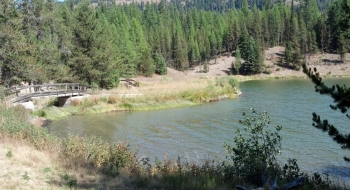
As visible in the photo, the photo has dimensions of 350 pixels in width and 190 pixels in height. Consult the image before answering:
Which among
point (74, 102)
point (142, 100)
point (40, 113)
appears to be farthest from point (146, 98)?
point (40, 113)

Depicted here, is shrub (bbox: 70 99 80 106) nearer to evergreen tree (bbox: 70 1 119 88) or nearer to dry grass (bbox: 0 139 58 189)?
evergreen tree (bbox: 70 1 119 88)

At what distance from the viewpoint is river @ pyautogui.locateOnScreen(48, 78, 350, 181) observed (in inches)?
685

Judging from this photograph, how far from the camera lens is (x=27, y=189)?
325 inches

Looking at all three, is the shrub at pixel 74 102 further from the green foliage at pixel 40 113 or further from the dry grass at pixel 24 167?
the dry grass at pixel 24 167

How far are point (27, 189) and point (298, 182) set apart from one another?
651 cm

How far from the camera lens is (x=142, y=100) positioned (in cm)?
3781

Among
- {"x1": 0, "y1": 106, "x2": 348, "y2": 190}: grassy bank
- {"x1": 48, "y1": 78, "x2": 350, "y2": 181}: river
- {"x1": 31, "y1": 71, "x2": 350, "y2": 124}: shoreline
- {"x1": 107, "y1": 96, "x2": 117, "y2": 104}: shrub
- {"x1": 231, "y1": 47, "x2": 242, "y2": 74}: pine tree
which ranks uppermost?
{"x1": 231, "y1": 47, "x2": 242, "y2": 74}: pine tree

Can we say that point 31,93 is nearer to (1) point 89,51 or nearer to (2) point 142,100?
(2) point 142,100

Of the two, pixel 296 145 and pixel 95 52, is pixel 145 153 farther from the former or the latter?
pixel 95 52

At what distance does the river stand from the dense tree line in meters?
7.16

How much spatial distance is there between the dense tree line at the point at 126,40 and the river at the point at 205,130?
7158 mm

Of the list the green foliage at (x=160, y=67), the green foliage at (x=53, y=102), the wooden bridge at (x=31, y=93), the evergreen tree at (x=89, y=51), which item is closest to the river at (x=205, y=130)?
the wooden bridge at (x=31, y=93)

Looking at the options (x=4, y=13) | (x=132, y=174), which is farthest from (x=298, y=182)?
(x=4, y=13)

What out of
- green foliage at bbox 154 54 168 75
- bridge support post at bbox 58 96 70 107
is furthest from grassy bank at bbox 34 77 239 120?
green foliage at bbox 154 54 168 75
